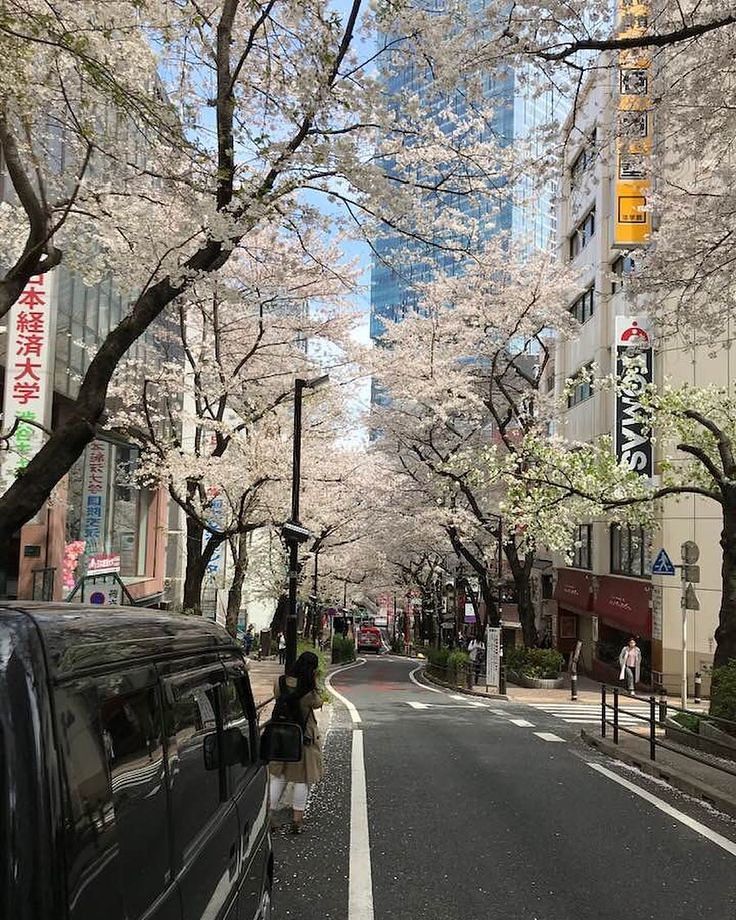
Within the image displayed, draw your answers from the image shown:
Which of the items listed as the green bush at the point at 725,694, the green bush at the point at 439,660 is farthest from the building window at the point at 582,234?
the green bush at the point at 725,694

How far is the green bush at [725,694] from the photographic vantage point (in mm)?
11156

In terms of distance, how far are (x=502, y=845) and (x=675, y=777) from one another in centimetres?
402

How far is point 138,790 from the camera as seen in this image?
1.91 m

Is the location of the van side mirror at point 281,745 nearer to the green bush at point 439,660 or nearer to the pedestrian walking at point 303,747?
the pedestrian walking at point 303,747

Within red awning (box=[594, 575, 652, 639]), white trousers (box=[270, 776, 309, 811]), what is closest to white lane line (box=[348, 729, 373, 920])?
white trousers (box=[270, 776, 309, 811])

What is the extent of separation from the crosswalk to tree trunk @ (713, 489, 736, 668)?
3.55 meters

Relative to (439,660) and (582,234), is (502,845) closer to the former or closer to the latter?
(439,660)

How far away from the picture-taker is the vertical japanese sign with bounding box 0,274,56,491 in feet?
50.0

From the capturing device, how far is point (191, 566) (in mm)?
16344

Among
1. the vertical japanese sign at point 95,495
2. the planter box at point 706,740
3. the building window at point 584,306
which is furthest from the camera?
the building window at point 584,306

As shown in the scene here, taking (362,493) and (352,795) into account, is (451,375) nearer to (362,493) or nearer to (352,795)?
(362,493)

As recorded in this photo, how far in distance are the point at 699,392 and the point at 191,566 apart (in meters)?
10.3

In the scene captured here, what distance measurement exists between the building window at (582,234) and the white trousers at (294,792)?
2880 cm

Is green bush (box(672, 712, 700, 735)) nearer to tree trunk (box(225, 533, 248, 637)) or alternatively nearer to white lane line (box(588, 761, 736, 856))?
Answer: white lane line (box(588, 761, 736, 856))
